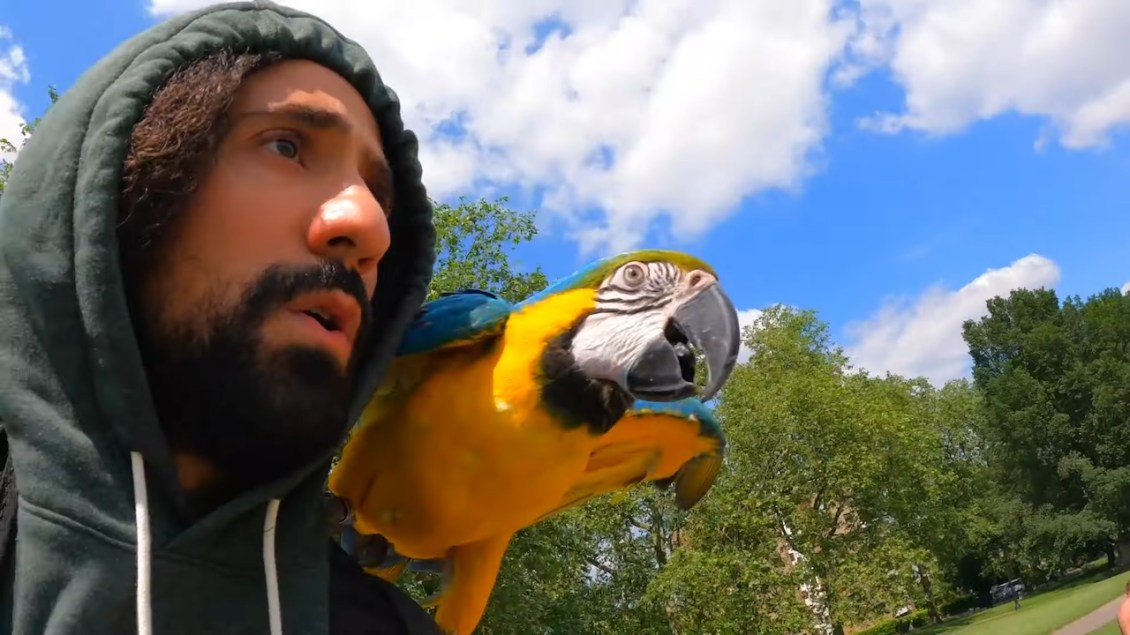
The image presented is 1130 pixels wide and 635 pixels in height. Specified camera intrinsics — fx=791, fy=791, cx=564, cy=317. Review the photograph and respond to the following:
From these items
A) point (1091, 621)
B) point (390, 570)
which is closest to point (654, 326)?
point (390, 570)

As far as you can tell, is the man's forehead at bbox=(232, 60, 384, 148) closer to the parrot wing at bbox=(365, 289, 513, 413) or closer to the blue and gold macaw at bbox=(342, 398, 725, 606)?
the parrot wing at bbox=(365, 289, 513, 413)

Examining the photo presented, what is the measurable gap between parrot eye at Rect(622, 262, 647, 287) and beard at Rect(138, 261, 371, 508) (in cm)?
89

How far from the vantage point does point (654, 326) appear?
170cm

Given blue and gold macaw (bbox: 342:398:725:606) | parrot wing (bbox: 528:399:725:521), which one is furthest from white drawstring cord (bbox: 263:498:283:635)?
parrot wing (bbox: 528:399:725:521)

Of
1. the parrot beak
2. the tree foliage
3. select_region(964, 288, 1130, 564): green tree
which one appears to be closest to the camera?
the parrot beak

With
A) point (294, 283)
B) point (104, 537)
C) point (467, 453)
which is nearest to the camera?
point (104, 537)

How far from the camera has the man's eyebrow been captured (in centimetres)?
104

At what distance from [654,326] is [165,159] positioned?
1034 mm

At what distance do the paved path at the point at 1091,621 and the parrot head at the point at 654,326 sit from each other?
13.6 metres

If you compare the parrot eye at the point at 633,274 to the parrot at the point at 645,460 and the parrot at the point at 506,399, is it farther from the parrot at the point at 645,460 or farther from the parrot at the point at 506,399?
the parrot at the point at 645,460

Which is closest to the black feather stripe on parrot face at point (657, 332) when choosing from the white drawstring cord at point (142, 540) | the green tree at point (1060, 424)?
the white drawstring cord at point (142, 540)

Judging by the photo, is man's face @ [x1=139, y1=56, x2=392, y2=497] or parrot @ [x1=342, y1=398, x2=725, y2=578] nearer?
man's face @ [x1=139, y1=56, x2=392, y2=497]

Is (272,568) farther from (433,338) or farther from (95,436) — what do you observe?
(433,338)

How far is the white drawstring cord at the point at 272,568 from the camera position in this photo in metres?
0.97
